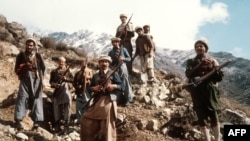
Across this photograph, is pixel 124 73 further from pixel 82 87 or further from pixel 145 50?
pixel 145 50

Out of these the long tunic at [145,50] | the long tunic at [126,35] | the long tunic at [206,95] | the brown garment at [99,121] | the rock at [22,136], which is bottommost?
the rock at [22,136]

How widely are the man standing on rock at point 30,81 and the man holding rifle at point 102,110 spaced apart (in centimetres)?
176

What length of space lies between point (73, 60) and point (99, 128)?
10312mm

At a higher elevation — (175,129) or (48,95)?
(48,95)

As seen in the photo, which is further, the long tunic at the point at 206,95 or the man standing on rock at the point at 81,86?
the man standing on rock at the point at 81,86

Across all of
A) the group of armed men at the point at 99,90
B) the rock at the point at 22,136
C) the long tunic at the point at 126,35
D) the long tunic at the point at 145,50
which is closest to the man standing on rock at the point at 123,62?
the group of armed men at the point at 99,90

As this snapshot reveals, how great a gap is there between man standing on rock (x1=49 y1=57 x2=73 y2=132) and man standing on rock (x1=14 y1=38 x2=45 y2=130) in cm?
119

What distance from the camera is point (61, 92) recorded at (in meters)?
10.8

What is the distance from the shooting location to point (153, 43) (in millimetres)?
13406

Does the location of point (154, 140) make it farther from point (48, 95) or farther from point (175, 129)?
point (48, 95)

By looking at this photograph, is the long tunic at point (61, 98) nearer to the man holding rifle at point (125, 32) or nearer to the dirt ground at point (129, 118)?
the dirt ground at point (129, 118)

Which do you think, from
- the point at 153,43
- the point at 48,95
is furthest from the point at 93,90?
the point at 153,43

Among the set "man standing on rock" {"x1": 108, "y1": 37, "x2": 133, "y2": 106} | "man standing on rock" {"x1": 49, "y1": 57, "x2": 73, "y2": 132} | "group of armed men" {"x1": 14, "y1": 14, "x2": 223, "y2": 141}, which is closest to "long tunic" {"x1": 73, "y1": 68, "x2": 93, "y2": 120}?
"group of armed men" {"x1": 14, "y1": 14, "x2": 223, "y2": 141}

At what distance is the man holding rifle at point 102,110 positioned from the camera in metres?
7.93
